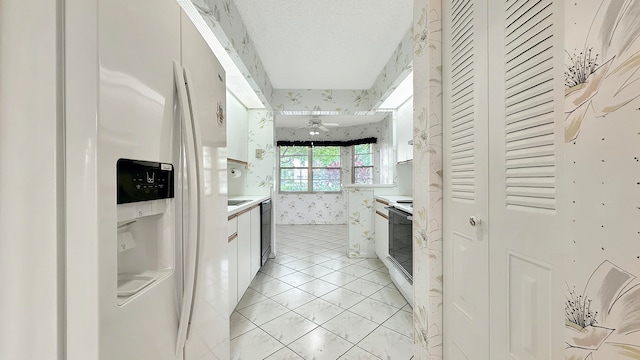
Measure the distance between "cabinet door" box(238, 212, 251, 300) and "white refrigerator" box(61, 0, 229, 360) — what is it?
1.01 meters

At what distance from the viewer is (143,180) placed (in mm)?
625

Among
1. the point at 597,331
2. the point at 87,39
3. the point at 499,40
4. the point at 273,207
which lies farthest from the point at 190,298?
the point at 273,207

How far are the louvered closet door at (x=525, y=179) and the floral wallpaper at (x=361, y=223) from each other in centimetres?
257

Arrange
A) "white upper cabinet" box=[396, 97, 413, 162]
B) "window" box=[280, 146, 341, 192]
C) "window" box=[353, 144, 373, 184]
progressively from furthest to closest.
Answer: "window" box=[280, 146, 341, 192] < "window" box=[353, 144, 373, 184] < "white upper cabinet" box=[396, 97, 413, 162]

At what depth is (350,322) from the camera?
188 cm

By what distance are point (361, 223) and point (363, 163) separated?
277 cm

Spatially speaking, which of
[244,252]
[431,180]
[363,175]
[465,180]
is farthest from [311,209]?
[465,180]

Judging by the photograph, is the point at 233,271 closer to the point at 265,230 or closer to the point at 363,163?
the point at 265,230

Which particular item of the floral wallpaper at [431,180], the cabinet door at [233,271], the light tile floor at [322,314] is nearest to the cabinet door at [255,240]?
the light tile floor at [322,314]

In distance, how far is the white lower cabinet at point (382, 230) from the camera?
2802mm

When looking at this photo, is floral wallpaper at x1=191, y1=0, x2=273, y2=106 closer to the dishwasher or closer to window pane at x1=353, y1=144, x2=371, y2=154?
the dishwasher

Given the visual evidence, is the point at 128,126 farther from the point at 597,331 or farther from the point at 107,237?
the point at 597,331

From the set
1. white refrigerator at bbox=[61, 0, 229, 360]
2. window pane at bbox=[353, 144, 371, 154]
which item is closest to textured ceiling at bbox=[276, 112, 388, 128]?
window pane at bbox=[353, 144, 371, 154]

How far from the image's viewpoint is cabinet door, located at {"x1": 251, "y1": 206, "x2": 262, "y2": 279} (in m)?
2.41
